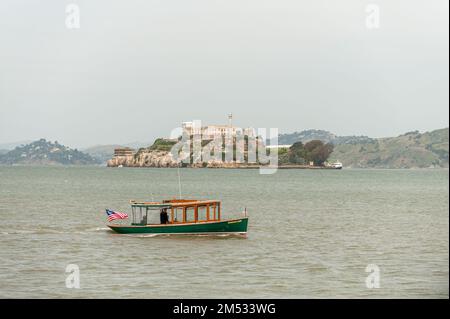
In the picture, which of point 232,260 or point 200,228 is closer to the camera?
point 232,260

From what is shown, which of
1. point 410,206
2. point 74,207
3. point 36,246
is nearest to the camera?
point 36,246

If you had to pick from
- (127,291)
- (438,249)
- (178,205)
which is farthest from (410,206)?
(127,291)

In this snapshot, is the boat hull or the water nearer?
the water

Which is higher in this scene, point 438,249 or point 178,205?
point 178,205

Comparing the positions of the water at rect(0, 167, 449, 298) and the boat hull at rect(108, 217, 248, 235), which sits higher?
the boat hull at rect(108, 217, 248, 235)

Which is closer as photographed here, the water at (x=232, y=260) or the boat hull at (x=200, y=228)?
the water at (x=232, y=260)

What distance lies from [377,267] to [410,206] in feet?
174

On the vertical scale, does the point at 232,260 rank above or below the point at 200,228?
below

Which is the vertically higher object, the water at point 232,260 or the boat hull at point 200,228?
the boat hull at point 200,228

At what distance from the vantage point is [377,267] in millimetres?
35000
